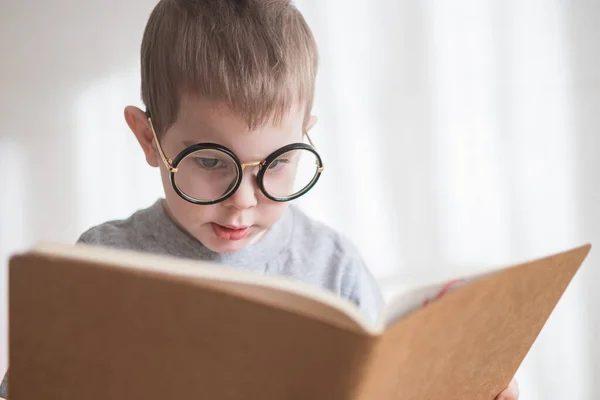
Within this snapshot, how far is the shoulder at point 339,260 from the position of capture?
1.48 m

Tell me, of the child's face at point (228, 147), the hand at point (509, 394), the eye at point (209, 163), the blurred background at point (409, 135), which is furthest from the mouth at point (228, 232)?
the blurred background at point (409, 135)

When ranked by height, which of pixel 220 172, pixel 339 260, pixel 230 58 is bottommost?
pixel 339 260

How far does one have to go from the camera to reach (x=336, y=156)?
217 cm

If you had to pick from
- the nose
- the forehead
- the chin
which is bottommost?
the chin

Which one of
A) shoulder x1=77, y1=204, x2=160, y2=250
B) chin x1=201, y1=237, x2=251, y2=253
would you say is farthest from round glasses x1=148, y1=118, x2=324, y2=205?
shoulder x1=77, y1=204, x2=160, y2=250

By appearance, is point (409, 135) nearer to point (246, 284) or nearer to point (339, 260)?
point (339, 260)

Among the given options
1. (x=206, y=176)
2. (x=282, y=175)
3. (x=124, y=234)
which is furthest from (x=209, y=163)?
(x=124, y=234)

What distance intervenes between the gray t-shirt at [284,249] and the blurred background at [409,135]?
1.08ft

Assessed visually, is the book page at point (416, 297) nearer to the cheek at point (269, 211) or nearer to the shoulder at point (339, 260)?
the cheek at point (269, 211)

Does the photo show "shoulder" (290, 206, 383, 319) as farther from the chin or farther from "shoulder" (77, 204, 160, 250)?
"shoulder" (77, 204, 160, 250)

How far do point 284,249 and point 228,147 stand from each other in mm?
357

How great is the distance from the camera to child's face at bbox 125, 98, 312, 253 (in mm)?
1182

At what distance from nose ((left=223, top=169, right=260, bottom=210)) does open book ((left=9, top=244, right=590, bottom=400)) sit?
0.48 metres

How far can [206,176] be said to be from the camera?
1.22 m
